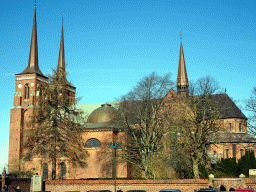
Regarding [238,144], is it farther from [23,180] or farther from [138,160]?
[23,180]

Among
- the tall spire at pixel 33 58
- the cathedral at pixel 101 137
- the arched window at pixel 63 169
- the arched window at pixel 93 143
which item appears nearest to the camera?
the cathedral at pixel 101 137

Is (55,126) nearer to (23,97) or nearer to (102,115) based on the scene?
→ (102,115)

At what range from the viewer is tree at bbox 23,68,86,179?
3525 centimetres

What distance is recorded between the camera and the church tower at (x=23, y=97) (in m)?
68.2

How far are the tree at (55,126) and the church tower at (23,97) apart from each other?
3294 centimetres

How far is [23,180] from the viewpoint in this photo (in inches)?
1348

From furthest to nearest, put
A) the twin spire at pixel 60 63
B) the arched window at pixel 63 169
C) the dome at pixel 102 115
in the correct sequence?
the twin spire at pixel 60 63
the arched window at pixel 63 169
the dome at pixel 102 115

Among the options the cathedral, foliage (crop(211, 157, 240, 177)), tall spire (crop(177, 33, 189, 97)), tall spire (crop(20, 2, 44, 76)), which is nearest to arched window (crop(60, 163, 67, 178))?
the cathedral

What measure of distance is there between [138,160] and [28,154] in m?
14.6

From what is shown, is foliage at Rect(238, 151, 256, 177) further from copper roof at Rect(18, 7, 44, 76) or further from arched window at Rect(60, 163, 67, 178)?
copper roof at Rect(18, 7, 44, 76)

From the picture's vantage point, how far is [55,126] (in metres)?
36.1

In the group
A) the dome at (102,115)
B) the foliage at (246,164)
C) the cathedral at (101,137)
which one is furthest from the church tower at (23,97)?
the foliage at (246,164)

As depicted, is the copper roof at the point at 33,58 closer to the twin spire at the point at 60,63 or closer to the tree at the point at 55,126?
the twin spire at the point at 60,63

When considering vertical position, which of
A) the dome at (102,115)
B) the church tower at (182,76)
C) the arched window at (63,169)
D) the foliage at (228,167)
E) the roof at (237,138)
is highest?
the church tower at (182,76)
